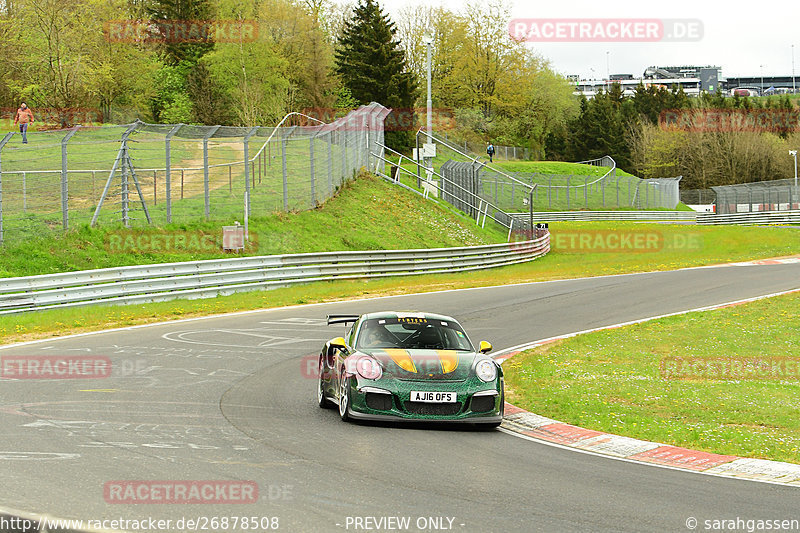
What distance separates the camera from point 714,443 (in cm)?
952

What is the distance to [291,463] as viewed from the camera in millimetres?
7844

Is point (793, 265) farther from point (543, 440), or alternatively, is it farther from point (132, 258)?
point (543, 440)

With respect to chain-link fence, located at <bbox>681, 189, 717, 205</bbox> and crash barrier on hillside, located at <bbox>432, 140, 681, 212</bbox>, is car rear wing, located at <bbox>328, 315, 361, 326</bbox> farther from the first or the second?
chain-link fence, located at <bbox>681, 189, 717, 205</bbox>

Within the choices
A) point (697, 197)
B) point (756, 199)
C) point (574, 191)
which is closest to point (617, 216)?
point (574, 191)

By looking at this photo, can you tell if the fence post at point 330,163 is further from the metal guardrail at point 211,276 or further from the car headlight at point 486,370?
the car headlight at point 486,370

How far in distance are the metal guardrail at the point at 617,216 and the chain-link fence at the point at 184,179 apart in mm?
31369

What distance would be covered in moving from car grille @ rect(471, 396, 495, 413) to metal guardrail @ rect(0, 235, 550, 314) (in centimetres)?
1329

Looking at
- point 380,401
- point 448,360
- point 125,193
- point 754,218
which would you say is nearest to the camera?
point 380,401

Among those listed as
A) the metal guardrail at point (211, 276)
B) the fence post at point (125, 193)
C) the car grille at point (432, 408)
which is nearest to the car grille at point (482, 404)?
the car grille at point (432, 408)

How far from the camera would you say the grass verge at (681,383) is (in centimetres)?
1009

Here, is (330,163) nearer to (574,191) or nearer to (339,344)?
Answer: (339,344)

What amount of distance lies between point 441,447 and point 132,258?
17766mm

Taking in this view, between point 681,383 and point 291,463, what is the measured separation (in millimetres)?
7319

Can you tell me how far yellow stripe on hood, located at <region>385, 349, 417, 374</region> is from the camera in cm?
1011
